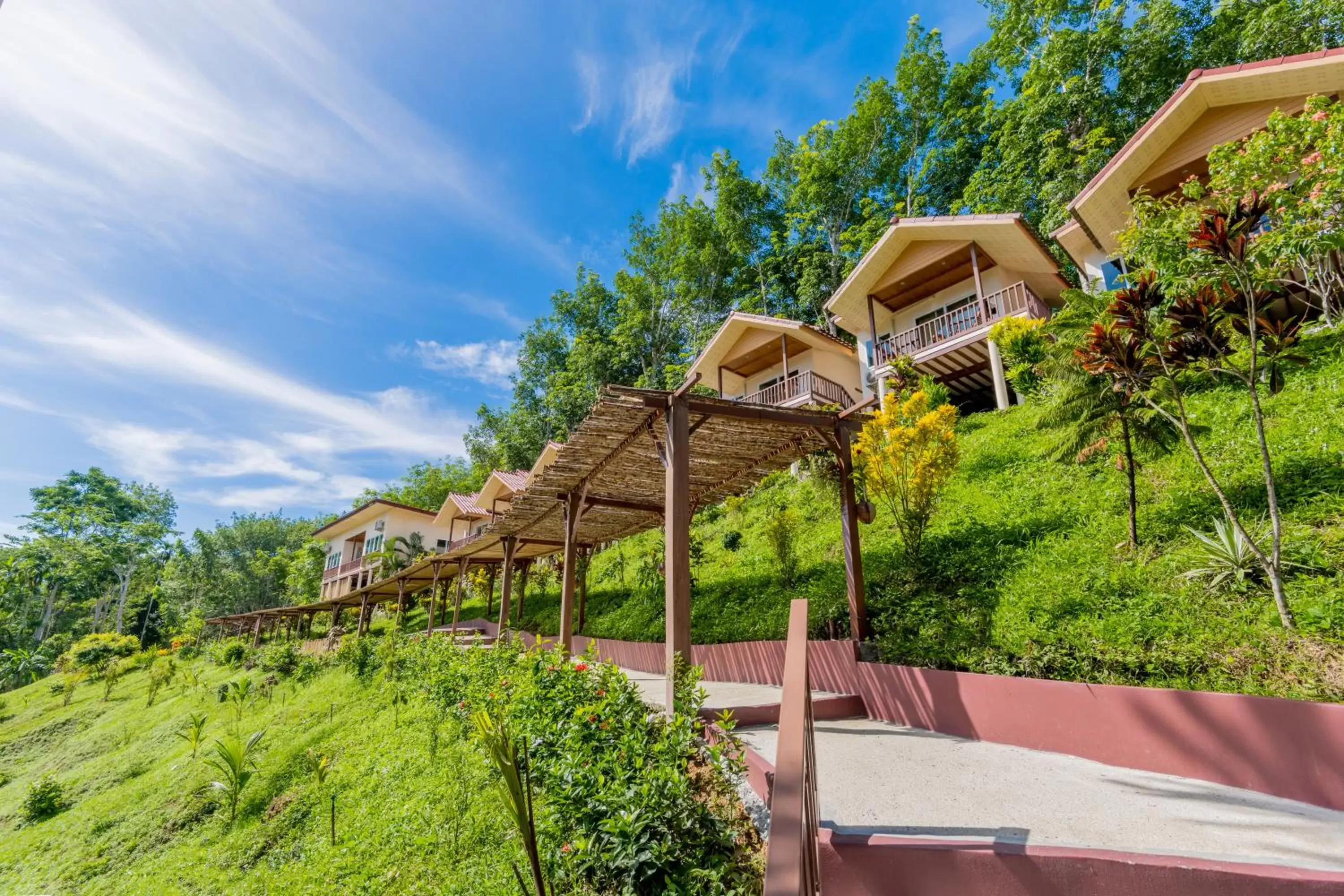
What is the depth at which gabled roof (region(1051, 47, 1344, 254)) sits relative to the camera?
31.7 ft

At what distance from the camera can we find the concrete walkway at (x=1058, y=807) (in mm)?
2525

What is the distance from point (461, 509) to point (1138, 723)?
28503mm

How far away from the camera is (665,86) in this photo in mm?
13406

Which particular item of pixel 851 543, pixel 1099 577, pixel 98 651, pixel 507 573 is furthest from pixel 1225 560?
pixel 98 651

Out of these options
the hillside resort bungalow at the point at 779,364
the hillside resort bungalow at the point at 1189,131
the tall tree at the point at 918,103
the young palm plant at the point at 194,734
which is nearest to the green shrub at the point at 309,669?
the young palm plant at the point at 194,734

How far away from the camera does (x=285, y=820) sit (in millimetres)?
6949

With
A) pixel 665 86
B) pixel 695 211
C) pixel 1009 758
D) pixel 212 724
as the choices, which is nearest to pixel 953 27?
pixel 695 211

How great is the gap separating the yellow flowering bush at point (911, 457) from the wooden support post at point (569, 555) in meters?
4.46

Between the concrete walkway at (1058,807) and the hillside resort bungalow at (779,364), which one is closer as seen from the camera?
the concrete walkway at (1058,807)

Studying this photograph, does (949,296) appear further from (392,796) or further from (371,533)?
(371,533)

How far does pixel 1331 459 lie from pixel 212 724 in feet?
68.4

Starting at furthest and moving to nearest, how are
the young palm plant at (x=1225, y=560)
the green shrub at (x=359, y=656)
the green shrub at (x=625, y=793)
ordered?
the green shrub at (x=359, y=656), the young palm plant at (x=1225, y=560), the green shrub at (x=625, y=793)

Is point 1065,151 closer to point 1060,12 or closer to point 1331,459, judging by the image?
point 1060,12

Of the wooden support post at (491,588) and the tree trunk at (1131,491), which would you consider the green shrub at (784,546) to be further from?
the wooden support post at (491,588)
